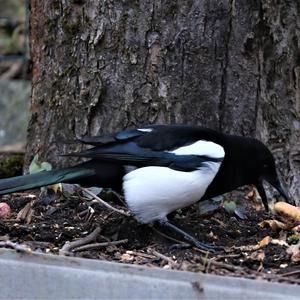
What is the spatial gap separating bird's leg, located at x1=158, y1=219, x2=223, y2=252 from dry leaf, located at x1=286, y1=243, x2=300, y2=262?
29 centimetres

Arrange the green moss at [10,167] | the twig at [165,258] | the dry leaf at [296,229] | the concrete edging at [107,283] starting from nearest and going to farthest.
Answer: the concrete edging at [107,283], the twig at [165,258], the dry leaf at [296,229], the green moss at [10,167]

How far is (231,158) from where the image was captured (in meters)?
4.20

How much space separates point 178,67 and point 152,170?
673 mm

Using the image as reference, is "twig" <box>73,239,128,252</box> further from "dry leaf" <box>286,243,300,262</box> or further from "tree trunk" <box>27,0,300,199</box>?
"tree trunk" <box>27,0,300,199</box>

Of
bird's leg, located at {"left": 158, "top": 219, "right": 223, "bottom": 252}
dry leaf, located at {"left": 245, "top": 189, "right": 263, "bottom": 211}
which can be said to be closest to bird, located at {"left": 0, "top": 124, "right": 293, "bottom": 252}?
bird's leg, located at {"left": 158, "top": 219, "right": 223, "bottom": 252}

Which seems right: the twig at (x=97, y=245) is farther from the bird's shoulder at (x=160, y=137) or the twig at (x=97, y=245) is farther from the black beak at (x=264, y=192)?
the black beak at (x=264, y=192)

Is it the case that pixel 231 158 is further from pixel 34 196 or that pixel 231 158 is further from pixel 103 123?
pixel 34 196

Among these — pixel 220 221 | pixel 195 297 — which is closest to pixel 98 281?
pixel 195 297

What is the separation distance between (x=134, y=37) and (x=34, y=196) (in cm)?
91

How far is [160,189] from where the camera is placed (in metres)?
3.88

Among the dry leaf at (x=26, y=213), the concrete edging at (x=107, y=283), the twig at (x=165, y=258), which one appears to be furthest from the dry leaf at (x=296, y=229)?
the dry leaf at (x=26, y=213)

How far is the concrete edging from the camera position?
118 inches

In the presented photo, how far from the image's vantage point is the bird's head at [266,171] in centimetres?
428

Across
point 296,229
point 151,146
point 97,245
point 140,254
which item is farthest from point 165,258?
point 296,229
